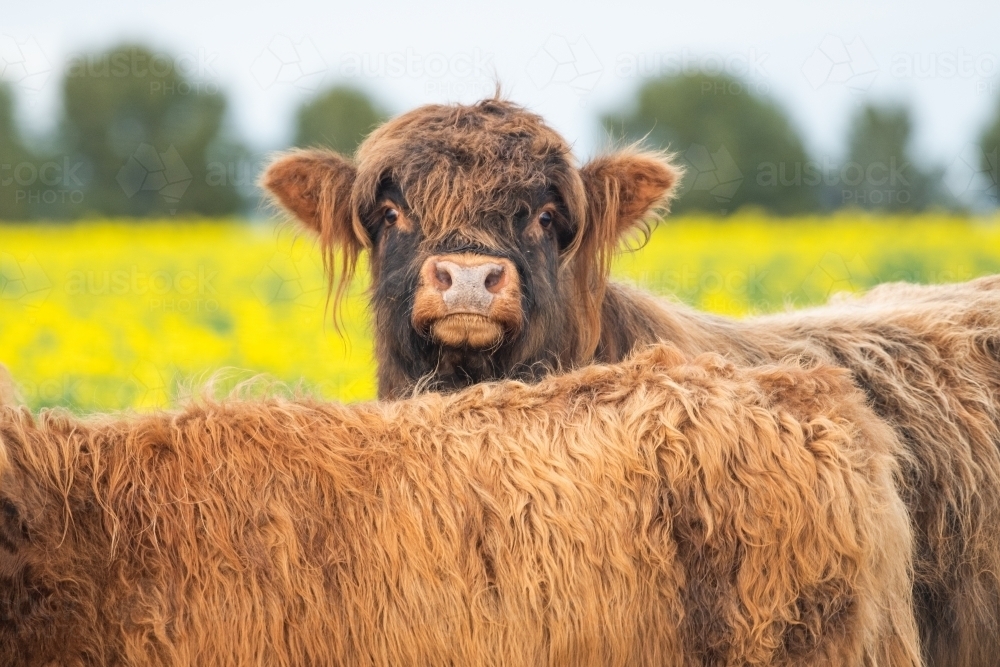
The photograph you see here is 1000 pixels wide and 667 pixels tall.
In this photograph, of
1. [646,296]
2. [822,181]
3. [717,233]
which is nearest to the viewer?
[646,296]

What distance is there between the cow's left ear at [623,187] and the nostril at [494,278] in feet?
3.26

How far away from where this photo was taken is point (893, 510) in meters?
3.93

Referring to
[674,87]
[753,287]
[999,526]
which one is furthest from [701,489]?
[674,87]

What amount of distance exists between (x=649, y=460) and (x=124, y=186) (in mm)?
54311

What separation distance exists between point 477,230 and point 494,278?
0.99ft

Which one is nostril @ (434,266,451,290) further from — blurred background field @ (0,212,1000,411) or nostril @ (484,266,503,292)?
blurred background field @ (0,212,1000,411)

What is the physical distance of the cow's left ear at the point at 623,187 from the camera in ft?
20.7

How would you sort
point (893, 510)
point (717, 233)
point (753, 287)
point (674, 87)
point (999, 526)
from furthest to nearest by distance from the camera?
point (674, 87)
point (717, 233)
point (753, 287)
point (999, 526)
point (893, 510)

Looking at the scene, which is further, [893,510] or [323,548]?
[893,510]

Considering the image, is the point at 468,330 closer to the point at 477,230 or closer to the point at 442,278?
the point at 442,278

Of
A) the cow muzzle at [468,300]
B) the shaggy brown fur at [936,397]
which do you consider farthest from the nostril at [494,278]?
the shaggy brown fur at [936,397]

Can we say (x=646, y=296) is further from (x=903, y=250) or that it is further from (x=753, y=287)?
(x=903, y=250)

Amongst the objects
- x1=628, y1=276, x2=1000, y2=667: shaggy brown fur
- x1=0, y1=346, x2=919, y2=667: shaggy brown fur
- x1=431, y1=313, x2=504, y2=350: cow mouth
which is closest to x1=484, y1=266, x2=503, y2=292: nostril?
x1=431, y1=313, x2=504, y2=350: cow mouth

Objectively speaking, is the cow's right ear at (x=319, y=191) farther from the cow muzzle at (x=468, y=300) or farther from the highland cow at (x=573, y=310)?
the cow muzzle at (x=468, y=300)
